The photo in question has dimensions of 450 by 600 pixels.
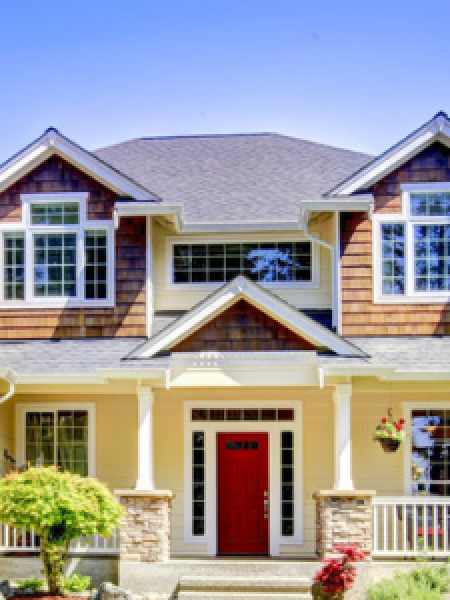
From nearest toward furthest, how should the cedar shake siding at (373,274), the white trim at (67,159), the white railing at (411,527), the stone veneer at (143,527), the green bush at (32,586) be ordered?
the green bush at (32,586), the stone veneer at (143,527), the white railing at (411,527), the cedar shake siding at (373,274), the white trim at (67,159)

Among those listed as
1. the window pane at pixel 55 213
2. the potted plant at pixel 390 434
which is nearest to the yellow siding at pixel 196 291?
the window pane at pixel 55 213

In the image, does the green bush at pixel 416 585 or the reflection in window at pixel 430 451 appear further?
the reflection in window at pixel 430 451

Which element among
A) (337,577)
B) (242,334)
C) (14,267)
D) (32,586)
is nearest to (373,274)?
(242,334)

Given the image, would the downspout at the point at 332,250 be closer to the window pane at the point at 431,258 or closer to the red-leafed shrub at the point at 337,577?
the window pane at the point at 431,258

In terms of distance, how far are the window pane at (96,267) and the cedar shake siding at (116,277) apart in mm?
246

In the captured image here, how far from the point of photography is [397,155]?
1605 cm

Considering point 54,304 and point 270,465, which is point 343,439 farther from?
point 54,304

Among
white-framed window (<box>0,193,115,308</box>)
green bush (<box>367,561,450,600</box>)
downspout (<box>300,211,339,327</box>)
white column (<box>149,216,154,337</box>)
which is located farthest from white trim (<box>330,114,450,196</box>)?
green bush (<box>367,561,450,600</box>)

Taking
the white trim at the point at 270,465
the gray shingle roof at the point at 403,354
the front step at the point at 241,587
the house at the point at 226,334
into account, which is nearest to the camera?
the front step at the point at 241,587

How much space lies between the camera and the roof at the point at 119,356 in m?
14.4

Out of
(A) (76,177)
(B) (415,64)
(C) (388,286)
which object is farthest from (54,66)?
(C) (388,286)

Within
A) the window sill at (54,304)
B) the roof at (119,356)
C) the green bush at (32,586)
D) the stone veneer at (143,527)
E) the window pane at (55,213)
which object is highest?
the window pane at (55,213)

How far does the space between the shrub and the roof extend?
212cm

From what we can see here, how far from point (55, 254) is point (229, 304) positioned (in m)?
3.62
